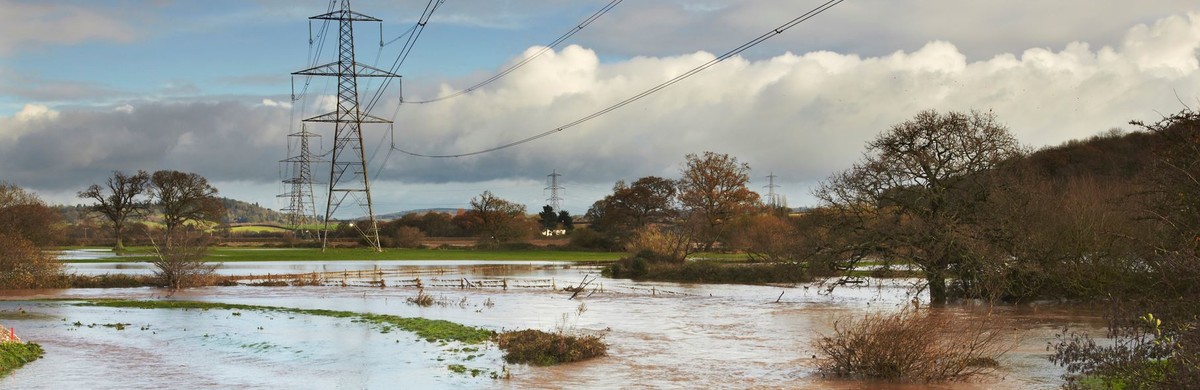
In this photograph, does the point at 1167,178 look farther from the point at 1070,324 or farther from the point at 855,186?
the point at 855,186

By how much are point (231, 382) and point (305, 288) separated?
101 feet

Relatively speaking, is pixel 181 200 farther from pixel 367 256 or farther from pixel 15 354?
pixel 15 354

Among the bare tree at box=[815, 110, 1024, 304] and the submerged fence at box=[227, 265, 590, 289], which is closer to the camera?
the bare tree at box=[815, 110, 1024, 304]

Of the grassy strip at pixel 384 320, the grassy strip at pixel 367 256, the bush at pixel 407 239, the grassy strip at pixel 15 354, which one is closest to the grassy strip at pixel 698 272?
the grassy strip at pixel 367 256

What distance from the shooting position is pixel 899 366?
19578 mm

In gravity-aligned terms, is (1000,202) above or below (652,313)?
above

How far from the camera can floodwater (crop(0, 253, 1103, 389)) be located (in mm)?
20438

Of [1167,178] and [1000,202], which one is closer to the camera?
[1167,178]

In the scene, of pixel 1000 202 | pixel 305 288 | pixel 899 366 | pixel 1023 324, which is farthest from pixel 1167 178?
pixel 305 288

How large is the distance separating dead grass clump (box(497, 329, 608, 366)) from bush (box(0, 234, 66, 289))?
35.4 metres

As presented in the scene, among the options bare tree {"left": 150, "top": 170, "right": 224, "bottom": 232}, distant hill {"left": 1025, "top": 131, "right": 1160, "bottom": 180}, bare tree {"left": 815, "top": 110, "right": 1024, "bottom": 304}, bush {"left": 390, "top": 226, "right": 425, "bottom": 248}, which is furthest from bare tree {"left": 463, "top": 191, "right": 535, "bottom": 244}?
bare tree {"left": 815, "top": 110, "right": 1024, "bottom": 304}

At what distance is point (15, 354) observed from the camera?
2216 centimetres

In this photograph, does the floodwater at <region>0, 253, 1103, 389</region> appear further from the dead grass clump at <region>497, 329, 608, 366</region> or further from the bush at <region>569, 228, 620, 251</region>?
the bush at <region>569, 228, 620, 251</region>

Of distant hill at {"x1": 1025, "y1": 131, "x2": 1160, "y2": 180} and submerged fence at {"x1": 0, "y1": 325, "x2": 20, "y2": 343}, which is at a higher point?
distant hill at {"x1": 1025, "y1": 131, "x2": 1160, "y2": 180}
